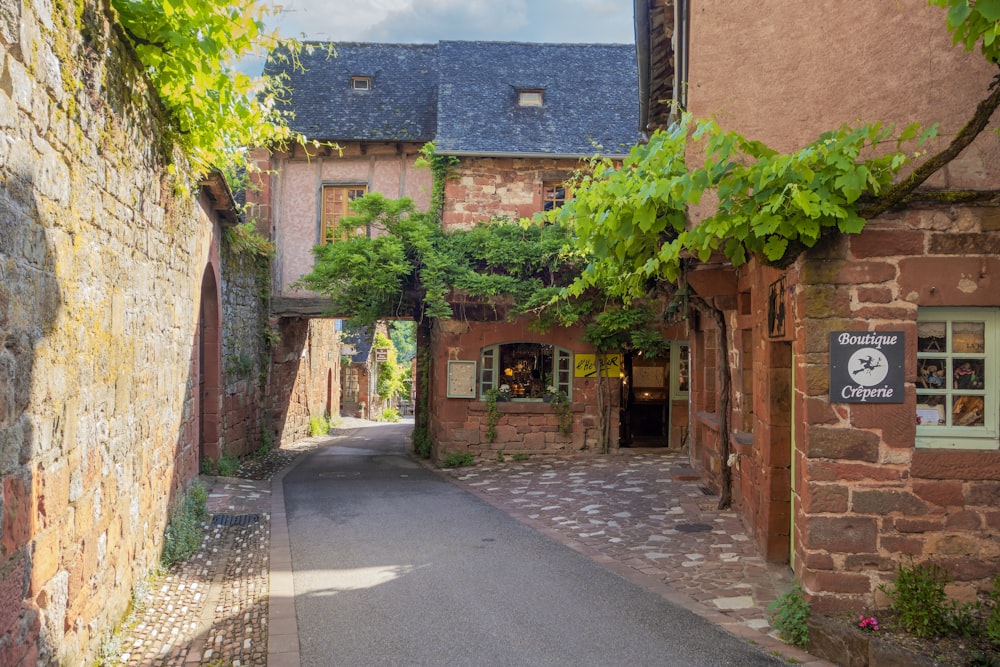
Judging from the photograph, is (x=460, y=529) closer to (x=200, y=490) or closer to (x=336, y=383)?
(x=200, y=490)

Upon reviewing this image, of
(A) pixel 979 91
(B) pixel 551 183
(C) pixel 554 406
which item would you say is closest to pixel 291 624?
(A) pixel 979 91

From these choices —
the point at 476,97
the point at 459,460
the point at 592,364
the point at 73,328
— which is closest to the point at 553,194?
the point at 476,97

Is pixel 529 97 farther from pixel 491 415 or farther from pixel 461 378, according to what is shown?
pixel 491 415

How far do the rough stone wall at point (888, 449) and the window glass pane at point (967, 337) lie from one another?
186 millimetres

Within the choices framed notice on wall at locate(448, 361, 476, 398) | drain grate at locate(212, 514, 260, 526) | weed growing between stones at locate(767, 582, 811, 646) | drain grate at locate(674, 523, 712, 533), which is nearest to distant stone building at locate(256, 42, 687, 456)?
framed notice on wall at locate(448, 361, 476, 398)

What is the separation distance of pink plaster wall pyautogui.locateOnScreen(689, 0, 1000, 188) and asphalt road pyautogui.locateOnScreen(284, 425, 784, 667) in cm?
330

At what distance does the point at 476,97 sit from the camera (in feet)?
53.6

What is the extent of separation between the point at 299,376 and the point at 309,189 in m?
5.51

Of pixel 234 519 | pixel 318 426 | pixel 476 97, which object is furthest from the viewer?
pixel 318 426

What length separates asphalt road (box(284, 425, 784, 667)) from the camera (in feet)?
15.0

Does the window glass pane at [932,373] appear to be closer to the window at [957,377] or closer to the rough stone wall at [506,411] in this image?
the window at [957,377]

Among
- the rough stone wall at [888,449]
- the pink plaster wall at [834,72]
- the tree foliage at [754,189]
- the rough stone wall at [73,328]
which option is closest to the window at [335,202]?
the rough stone wall at [73,328]

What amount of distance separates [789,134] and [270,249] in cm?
1064

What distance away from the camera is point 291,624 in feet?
16.6
